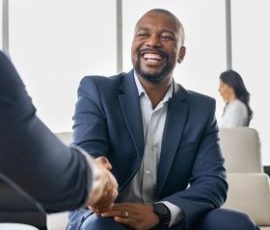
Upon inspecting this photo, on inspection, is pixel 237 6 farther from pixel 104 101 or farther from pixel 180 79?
pixel 104 101

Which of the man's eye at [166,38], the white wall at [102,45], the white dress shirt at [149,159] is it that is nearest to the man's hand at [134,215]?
the white dress shirt at [149,159]

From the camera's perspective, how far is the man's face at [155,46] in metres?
2.26

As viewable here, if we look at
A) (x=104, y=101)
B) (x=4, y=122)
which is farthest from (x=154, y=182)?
(x=4, y=122)

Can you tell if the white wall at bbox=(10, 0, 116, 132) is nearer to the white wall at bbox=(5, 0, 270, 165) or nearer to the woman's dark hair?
the white wall at bbox=(5, 0, 270, 165)

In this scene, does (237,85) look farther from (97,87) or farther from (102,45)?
(97,87)

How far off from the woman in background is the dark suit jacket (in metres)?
2.34

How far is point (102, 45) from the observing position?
712 cm

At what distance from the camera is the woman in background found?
4.59 m

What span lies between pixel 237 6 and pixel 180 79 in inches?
48.6

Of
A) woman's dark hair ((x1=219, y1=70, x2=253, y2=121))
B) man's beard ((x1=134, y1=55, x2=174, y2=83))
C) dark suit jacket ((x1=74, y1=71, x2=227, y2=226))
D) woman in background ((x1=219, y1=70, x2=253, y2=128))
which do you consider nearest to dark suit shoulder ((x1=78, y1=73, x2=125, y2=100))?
dark suit jacket ((x1=74, y1=71, x2=227, y2=226))

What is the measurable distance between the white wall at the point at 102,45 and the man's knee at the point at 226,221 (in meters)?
4.88

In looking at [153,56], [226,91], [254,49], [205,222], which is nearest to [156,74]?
[153,56]

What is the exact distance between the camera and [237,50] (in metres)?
7.20

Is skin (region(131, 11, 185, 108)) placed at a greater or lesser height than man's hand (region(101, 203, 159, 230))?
greater
